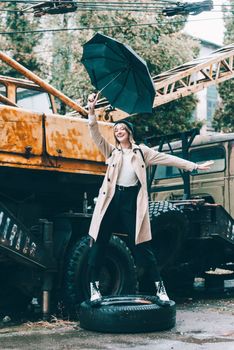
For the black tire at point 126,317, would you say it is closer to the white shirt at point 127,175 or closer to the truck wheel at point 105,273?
the truck wheel at point 105,273

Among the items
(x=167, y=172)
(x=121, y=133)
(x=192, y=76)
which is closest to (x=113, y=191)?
(x=121, y=133)

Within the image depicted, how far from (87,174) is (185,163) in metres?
1.45

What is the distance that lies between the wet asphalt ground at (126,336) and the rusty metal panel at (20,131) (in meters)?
1.79

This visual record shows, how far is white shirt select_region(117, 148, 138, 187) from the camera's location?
20.9 ft

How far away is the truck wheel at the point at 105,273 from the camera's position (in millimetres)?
6996

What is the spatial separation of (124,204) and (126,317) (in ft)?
3.50

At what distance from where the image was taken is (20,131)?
681cm

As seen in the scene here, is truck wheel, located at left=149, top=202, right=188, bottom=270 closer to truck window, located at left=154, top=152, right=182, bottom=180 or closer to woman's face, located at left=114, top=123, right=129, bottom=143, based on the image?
woman's face, located at left=114, top=123, right=129, bottom=143

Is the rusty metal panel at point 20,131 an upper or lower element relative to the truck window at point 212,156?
lower

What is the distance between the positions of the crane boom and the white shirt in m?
5.36

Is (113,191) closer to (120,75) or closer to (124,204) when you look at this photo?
(124,204)

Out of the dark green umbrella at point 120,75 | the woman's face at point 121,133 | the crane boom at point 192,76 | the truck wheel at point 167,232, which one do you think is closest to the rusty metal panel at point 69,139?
the dark green umbrella at point 120,75

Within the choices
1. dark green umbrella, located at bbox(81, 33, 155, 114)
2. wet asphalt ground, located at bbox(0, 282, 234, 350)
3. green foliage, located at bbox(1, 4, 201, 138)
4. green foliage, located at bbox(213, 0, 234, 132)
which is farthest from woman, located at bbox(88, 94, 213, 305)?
green foliage, located at bbox(213, 0, 234, 132)

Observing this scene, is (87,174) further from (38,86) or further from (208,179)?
(208,179)
